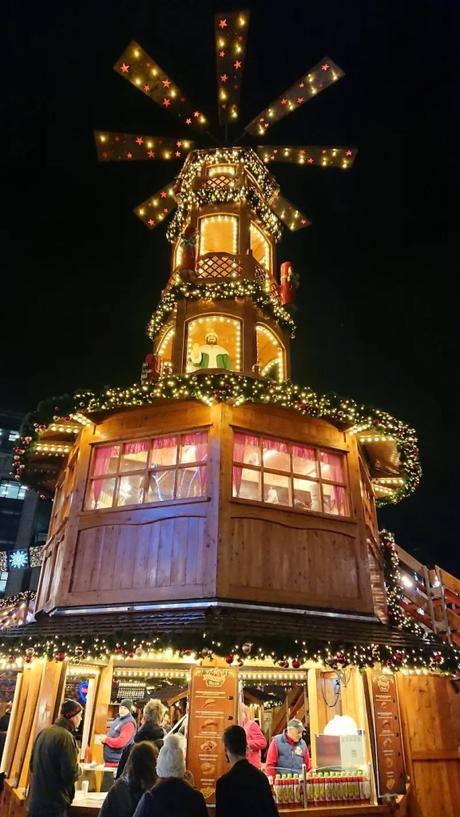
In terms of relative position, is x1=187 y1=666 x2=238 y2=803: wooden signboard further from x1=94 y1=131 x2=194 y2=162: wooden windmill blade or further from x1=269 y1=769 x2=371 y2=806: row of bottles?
x1=94 y1=131 x2=194 y2=162: wooden windmill blade

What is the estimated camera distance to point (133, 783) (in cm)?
467

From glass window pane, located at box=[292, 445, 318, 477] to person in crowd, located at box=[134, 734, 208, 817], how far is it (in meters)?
6.99

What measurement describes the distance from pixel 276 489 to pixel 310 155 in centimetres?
1235

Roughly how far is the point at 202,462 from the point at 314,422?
2.56 m

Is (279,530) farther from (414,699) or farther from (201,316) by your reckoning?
(201,316)

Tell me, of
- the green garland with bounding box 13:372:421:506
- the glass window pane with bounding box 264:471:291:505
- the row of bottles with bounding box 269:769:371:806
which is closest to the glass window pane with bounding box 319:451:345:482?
the green garland with bounding box 13:372:421:506

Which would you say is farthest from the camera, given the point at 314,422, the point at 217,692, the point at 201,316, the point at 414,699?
the point at 201,316

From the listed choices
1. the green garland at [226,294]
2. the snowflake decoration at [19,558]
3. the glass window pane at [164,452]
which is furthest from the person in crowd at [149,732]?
the snowflake decoration at [19,558]

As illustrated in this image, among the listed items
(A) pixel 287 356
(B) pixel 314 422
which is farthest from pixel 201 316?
(B) pixel 314 422

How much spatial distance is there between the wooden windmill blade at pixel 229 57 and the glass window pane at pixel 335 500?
1335cm

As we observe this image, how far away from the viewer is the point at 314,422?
11.2m

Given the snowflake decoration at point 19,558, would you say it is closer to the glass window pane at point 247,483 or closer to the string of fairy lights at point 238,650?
the string of fairy lights at point 238,650

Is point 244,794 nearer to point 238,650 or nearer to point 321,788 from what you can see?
point 238,650

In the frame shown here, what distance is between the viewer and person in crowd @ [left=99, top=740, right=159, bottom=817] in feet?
15.2
